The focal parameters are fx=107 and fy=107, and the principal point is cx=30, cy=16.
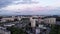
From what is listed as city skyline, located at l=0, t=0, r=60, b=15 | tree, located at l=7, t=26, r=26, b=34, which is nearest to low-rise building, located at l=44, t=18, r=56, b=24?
city skyline, located at l=0, t=0, r=60, b=15

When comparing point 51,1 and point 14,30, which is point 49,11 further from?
point 14,30

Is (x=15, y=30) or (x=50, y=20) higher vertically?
(x=50, y=20)

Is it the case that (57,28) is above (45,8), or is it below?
below

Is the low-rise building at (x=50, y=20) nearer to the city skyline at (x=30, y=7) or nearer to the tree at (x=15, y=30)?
the city skyline at (x=30, y=7)

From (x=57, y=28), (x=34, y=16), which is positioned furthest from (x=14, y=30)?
(x=57, y=28)

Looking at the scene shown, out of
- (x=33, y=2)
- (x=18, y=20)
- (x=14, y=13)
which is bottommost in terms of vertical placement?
(x=18, y=20)

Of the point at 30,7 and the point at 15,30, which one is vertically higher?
the point at 30,7

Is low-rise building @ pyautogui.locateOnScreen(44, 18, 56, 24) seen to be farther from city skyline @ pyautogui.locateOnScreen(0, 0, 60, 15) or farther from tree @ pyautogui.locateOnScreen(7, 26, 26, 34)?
tree @ pyautogui.locateOnScreen(7, 26, 26, 34)

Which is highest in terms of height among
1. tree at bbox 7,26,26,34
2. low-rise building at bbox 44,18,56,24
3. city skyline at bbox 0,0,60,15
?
city skyline at bbox 0,0,60,15

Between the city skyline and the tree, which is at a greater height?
the city skyline

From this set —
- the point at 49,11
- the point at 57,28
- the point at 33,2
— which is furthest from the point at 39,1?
the point at 57,28
